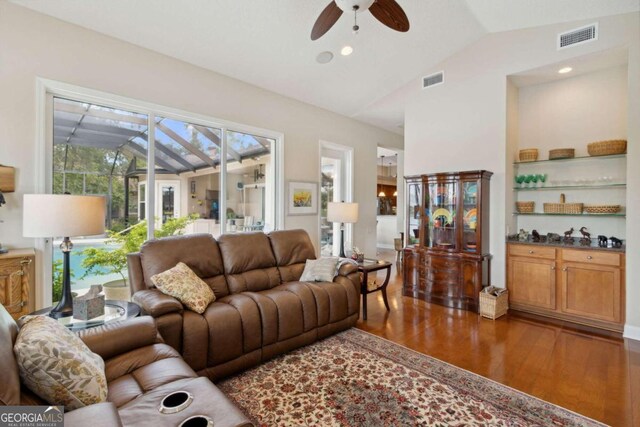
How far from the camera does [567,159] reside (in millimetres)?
4102

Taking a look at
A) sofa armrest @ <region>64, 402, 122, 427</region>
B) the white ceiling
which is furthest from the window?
sofa armrest @ <region>64, 402, 122, 427</region>

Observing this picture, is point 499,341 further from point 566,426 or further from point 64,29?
point 64,29

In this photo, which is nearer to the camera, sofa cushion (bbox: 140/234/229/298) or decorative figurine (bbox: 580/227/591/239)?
sofa cushion (bbox: 140/234/229/298)

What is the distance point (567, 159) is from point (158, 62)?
17.2 feet

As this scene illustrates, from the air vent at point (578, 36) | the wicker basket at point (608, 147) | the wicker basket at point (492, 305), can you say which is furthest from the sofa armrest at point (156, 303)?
the air vent at point (578, 36)

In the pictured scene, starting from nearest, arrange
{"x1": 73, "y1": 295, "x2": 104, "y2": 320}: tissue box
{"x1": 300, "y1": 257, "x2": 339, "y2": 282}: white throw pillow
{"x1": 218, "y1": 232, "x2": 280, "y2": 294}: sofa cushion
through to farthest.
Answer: {"x1": 73, "y1": 295, "x2": 104, "y2": 320}: tissue box < {"x1": 218, "y1": 232, "x2": 280, "y2": 294}: sofa cushion < {"x1": 300, "y1": 257, "x2": 339, "y2": 282}: white throw pillow

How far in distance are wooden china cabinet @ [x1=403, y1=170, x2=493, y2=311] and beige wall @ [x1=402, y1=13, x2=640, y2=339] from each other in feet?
0.93

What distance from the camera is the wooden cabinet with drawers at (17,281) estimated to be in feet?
8.02

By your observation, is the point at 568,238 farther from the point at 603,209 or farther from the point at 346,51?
the point at 346,51

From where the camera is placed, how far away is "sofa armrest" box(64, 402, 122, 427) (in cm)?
104

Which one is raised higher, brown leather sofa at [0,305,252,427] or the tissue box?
the tissue box

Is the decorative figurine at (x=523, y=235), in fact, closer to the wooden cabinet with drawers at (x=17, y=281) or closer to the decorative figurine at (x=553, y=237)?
the decorative figurine at (x=553, y=237)

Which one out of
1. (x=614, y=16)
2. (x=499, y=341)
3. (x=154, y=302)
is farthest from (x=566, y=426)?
(x=614, y=16)

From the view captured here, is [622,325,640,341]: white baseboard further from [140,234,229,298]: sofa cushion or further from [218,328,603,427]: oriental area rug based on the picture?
[140,234,229,298]: sofa cushion
